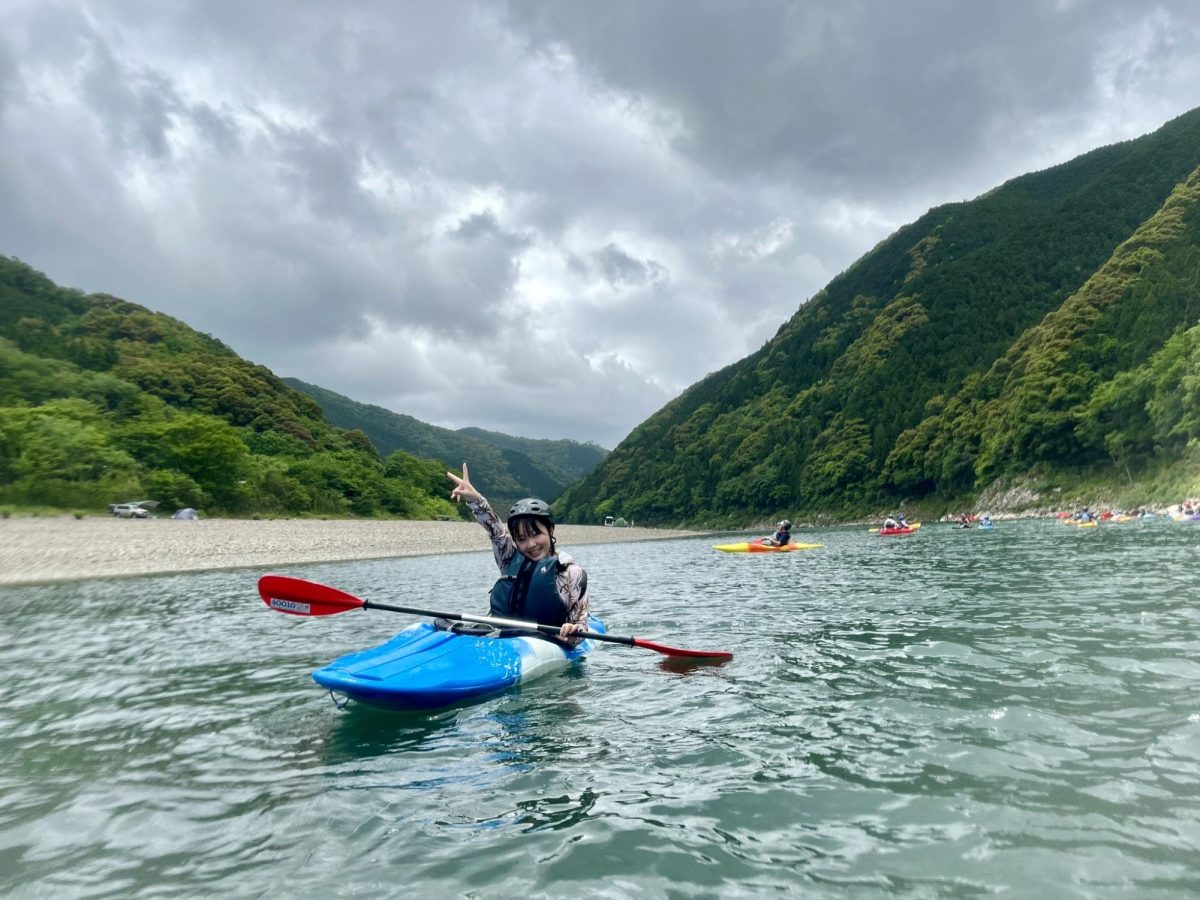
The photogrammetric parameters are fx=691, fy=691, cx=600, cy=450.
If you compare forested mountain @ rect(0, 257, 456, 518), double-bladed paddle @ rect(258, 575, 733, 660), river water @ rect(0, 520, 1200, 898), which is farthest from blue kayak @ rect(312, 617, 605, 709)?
forested mountain @ rect(0, 257, 456, 518)

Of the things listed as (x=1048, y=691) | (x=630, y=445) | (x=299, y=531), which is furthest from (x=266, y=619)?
(x=630, y=445)

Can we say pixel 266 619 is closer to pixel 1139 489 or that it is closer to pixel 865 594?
pixel 865 594

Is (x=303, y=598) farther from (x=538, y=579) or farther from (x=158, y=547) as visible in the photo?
(x=158, y=547)

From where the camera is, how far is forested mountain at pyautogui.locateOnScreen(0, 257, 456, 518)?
38938 mm

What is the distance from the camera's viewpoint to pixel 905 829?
151 inches

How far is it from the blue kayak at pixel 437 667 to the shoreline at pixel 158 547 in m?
20.7

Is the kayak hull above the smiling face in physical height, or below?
below

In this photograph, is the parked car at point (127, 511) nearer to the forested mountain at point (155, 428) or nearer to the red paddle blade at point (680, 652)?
the forested mountain at point (155, 428)

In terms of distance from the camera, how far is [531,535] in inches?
330

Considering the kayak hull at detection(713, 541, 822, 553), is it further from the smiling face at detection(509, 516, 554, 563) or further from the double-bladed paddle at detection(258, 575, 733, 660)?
the smiling face at detection(509, 516, 554, 563)

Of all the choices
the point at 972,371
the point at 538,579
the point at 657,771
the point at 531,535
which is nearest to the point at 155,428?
the point at 531,535

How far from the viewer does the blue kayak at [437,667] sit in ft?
20.5

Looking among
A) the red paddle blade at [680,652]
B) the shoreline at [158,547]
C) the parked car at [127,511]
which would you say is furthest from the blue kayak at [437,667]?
the parked car at [127,511]

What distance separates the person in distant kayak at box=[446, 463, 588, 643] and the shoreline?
20.6 m
